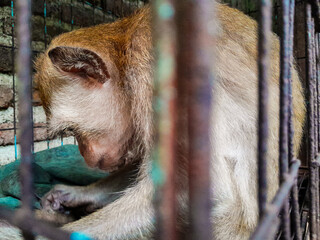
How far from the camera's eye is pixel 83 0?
182 centimetres

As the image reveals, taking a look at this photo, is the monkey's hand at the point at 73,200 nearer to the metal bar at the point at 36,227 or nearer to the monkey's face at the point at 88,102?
the monkey's face at the point at 88,102

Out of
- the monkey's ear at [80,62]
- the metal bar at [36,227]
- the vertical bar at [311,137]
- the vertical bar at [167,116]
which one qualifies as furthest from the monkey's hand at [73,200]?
the vertical bar at [167,116]

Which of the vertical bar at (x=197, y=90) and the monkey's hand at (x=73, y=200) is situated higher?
the vertical bar at (x=197, y=90)

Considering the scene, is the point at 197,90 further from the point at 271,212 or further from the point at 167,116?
the point at 271,212

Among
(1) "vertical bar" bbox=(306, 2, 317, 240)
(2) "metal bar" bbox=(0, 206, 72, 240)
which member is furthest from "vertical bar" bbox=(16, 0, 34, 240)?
(1) "vertical bar" bbox=(306, 2, 317, 240)

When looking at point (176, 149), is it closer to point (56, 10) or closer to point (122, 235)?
point (122, 235)

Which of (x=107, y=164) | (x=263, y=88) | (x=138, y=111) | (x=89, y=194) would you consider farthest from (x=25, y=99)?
(x=89, y=194)

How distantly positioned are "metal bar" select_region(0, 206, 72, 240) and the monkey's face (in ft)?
1.93

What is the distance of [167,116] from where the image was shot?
17 centimetres

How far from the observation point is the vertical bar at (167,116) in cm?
16

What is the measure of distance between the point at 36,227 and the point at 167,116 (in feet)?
0.55

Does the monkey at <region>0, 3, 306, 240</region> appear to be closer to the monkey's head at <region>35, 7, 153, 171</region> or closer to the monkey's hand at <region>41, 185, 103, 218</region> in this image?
the monkey's head at <region>35, 7, 153, 171</region>

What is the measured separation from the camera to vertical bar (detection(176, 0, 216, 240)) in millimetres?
154

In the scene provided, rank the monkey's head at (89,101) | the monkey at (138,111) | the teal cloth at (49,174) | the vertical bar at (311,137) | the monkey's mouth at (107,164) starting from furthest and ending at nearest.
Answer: the teal cloth at (49,174), the monkey's mouth at (107,164), the monkey's head at (89,101), the monkey at (138,111), the vertical bar at (311,137)
